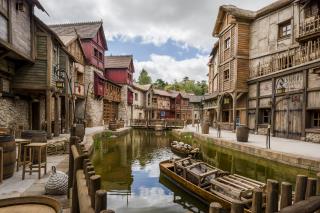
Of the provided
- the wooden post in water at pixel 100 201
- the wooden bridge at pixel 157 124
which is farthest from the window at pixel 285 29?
the wooden post in water at pixel 100 201

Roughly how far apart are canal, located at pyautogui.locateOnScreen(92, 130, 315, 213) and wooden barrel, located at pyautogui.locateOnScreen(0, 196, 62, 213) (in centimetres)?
457

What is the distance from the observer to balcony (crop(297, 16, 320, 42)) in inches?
581

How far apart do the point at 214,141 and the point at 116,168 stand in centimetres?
825

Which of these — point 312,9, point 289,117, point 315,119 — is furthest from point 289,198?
point 312,9

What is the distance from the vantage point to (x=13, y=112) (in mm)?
13828

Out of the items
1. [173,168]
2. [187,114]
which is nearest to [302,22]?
[173,168]

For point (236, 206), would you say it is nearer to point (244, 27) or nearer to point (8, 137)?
point (8, 137)

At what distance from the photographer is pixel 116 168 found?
1134 centimetres

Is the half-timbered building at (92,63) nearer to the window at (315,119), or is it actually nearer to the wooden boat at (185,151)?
the wooden boat at (185,151)

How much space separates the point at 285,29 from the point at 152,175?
16473mm

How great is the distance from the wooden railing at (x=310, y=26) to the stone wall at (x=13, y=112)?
18.9m

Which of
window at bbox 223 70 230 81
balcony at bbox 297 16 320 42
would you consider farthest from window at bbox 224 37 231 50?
balcony at bbox 297 16 320 42

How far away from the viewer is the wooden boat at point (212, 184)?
5941mm

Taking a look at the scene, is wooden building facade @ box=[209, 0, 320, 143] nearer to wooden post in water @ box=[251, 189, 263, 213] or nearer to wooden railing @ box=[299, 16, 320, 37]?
wooden railing @ box=[299, 16, 320, 37]
